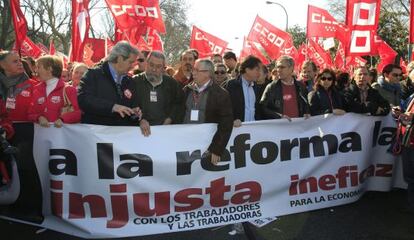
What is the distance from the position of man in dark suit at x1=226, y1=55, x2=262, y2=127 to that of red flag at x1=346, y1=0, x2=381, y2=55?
330 cm

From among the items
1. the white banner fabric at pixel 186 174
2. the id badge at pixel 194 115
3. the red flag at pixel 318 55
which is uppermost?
the red flag at pixel 318 55

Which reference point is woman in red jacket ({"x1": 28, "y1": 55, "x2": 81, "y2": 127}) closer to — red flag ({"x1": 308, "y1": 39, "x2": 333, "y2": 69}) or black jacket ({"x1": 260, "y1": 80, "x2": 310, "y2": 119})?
black jacket ({"x1": 260, "y1": 80, "x2": 310, "y2": 119})

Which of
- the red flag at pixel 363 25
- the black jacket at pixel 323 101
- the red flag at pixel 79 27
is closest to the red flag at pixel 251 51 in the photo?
the red flag at pixel 363 25

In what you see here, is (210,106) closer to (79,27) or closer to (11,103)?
(11,103)

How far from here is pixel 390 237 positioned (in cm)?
461

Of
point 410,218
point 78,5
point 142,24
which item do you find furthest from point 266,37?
point 410,218

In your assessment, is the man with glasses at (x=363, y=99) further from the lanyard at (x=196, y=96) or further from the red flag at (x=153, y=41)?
the red flag at (x=153, y=41)

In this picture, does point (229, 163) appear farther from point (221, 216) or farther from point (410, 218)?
point (410, 218)

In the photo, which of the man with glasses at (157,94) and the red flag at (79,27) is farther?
the red flag at (79,27)

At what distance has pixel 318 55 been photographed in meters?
16.6

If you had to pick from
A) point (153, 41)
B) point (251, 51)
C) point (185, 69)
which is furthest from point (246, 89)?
point (251, 51)

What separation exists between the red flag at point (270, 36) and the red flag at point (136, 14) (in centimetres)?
485

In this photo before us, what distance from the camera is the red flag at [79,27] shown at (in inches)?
297

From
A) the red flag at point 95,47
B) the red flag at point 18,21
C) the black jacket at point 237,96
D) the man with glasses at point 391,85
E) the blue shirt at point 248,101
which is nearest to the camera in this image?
the black jacket at point 237,96
